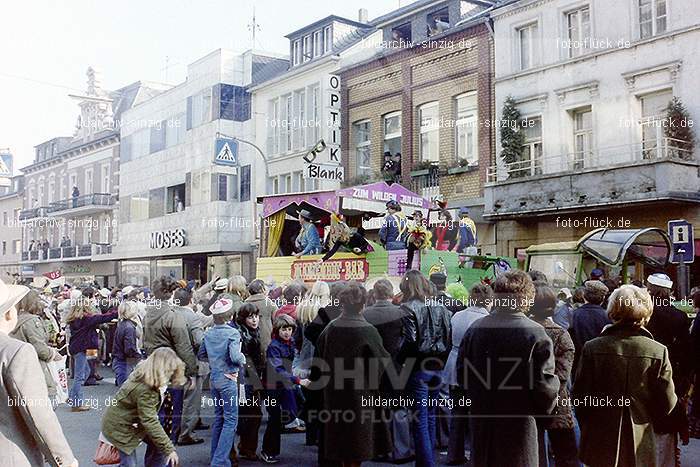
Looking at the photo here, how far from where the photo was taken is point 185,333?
307 inches

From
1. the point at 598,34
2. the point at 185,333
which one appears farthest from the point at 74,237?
the point at 185,333

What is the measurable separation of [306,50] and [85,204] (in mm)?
16759

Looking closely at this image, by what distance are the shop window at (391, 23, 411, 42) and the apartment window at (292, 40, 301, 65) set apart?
5.90m

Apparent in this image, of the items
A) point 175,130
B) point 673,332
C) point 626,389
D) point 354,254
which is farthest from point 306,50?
point 626,389

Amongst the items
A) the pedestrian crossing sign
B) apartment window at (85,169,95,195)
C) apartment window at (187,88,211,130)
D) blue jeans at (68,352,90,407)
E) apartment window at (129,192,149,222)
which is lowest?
blue jeans at (68,352,90,407)

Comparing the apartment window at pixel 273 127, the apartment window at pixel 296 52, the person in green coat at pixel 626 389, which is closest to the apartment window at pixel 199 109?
the apartment window at pixel 273 127

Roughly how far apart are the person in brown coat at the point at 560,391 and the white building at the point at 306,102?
2002 centimetres

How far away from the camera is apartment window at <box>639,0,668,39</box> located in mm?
18047

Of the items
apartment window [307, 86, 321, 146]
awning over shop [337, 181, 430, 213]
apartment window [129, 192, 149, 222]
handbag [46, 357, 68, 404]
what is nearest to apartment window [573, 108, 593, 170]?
awning over shop [337, 181, 430, 213]

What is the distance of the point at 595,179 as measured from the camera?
18.0 metres

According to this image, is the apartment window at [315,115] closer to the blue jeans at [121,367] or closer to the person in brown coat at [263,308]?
the blue jeans at [121,367]

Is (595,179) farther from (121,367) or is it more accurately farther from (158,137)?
(158,137)

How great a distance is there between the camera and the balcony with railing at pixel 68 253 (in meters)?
37.8

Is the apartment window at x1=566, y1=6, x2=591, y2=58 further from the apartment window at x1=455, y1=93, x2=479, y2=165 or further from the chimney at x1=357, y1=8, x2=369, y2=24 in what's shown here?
the chimney at x1=357, y1=8, x2=369, y2=24
